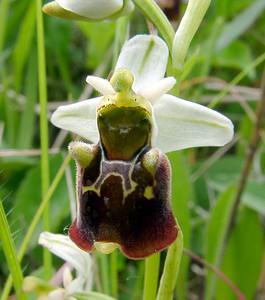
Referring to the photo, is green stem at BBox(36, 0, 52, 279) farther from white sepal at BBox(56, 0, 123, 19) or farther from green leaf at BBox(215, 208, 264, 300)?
green leaf at BBox(215, 208, 264, 300)

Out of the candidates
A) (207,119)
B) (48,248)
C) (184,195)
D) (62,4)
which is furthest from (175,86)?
(184,195)

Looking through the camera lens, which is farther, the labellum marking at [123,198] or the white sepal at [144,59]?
the white sepal at [144,59]

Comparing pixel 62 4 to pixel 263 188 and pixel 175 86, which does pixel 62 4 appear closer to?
pixel 175 86

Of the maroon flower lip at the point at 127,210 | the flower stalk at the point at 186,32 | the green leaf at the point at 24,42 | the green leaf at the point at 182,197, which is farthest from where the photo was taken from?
the green leaf at the point at 24,42

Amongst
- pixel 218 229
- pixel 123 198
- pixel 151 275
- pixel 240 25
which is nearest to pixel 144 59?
pixel 123 198

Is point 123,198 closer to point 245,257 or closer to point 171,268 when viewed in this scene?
point 171,268

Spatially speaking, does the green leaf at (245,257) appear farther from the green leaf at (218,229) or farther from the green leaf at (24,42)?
the green leaf at (24,42)

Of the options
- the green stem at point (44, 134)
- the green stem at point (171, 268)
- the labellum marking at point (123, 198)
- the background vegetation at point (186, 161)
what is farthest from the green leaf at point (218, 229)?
the labellum marking at point (123, 198)
